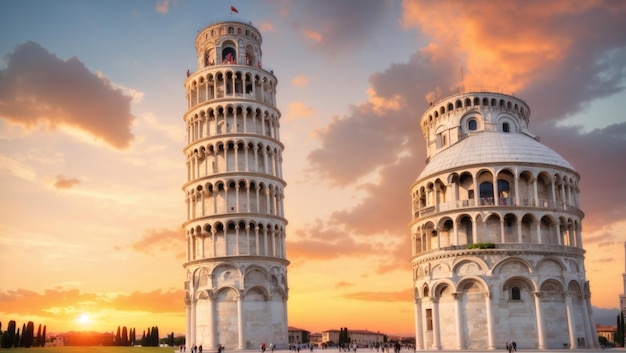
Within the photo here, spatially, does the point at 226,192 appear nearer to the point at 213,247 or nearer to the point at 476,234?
the point at 213,247

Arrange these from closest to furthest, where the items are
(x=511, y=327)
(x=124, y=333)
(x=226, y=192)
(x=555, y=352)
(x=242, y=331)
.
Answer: (x=555, y=352) < (x=511, y=327) < (x=242, y=331) < (x=226, y=192) < (x=124, y=333)

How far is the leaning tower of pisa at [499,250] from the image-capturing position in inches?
2282

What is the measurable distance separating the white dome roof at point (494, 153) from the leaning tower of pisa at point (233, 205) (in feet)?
59.2

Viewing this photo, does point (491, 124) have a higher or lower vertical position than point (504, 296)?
higher

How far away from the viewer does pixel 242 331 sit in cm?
6688

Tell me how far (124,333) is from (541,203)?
2593 inches

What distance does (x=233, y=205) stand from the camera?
7150 cm

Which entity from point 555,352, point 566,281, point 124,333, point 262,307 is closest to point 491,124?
point 566,281

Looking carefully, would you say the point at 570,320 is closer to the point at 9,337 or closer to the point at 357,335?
the point at 9,337

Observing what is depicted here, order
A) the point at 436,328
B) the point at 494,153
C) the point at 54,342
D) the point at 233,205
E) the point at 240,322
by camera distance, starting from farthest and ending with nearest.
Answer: the point at 54,342
the point at 233,205
the point at 240,322
the point at 494,153
the point at 436,328

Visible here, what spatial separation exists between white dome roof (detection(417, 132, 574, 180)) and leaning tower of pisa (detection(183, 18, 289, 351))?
1804 centimetres

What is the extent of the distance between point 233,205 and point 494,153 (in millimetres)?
27425

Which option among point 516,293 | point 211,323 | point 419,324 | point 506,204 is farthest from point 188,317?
point 506,204

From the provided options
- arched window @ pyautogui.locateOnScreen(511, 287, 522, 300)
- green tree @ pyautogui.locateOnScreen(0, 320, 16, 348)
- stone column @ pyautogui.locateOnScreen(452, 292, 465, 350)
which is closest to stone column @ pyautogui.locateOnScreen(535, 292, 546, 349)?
arched window @ pyautogui.locateOnScreen(511, 287, 522, 300)
